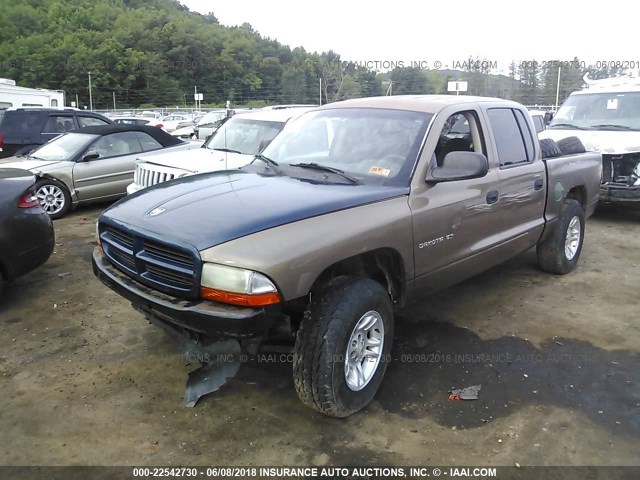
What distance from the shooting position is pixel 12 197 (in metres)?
4.76

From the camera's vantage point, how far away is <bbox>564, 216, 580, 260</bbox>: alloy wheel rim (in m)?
5.61

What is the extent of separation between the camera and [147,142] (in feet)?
31.5

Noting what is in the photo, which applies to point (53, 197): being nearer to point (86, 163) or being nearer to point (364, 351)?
point (86, 163)

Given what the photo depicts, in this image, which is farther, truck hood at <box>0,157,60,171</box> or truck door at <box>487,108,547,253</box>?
truck hood at <box>0,157,60,171</box>

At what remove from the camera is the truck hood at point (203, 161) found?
6653 mm

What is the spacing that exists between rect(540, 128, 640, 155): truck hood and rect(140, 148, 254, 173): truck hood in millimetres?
4628

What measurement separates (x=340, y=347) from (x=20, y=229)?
3.42 metres

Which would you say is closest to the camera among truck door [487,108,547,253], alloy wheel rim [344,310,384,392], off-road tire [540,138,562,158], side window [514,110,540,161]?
alloy wheel rim [344,310,384,392]

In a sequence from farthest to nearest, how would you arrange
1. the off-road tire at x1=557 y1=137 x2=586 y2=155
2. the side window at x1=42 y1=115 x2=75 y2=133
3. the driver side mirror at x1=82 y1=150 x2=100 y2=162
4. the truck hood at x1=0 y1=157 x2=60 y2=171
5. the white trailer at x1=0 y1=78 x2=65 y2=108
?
the white trailer at x1=0 y1=78 x2=65 y2=108 < the side window at x1=42 y1=115 x2=75 y2=133 < the driver side mirror at x1=82 y1=150 x2=100 y2=162 < the truck hood at x1=0 y1=157 x2=60 y2=171 < the off-road tire at x1=557 y1=137 x2=586 y2=155

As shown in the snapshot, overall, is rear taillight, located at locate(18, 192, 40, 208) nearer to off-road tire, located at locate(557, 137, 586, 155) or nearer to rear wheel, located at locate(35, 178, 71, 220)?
rear wheel, located at locate(35, 178, 71, 220)

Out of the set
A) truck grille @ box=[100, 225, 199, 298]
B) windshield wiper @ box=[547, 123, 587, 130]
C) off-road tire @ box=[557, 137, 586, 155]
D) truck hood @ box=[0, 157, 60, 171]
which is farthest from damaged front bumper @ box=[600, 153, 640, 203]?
truck hood @ box=[0, 157, 60, 171]

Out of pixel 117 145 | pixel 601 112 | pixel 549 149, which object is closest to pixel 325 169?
A: pixel 549 149

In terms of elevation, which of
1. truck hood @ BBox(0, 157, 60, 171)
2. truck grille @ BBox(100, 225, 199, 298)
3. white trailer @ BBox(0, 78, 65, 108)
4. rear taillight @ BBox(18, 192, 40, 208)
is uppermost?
white trailer @ BBox(0, 78, 65, 108)

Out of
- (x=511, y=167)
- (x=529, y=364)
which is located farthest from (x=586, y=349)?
(x=511, y=167)
